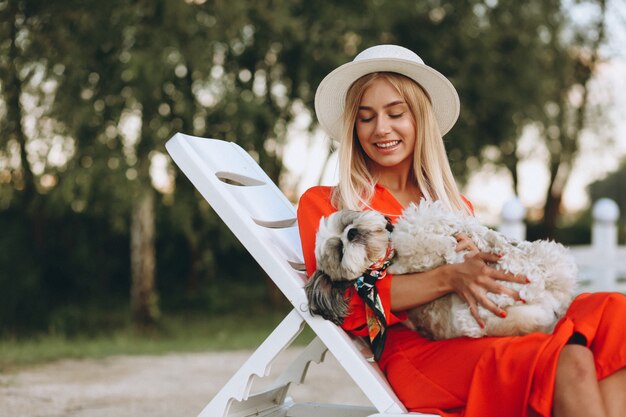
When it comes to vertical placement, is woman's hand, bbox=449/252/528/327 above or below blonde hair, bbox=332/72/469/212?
below

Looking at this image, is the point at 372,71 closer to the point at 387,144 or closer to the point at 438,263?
the point at 387,144

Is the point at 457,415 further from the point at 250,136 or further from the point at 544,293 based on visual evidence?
the point at 250,136

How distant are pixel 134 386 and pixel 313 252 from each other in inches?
114

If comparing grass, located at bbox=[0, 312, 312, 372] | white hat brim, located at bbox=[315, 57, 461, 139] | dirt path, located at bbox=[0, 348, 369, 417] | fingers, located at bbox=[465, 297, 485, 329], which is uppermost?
white hat brim, located at bbox=[315, 57, 461, 139]

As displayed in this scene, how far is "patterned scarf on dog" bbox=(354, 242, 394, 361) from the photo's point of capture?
90.4 inches

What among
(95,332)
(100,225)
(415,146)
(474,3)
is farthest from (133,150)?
(415,146)

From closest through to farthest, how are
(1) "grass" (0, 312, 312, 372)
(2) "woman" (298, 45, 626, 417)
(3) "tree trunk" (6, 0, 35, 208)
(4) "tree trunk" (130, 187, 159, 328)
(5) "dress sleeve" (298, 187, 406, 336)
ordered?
(2) "woman" (298, 45, 626, 417)
(5) "dress sleeve" (298, 187, 406, 336)
(1) "grass" (0, 312, 312, 372)
(3) "tree trunk" (6, 0, 35, 208)
(4) "tree trunk" (130, 187, 159, 328)

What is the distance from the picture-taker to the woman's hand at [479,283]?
222 centimetres

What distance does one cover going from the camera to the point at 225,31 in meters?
7.64

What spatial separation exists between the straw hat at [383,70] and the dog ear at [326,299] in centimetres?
83

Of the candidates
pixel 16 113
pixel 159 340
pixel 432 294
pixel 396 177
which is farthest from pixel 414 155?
pixel 16 113

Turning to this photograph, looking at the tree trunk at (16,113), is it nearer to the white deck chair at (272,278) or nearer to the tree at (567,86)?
the white deck chair at (272,278)

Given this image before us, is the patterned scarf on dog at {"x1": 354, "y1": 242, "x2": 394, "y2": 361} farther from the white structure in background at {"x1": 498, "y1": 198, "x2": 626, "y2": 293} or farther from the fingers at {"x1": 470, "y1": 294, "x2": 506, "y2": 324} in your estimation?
the white structure in background at {"x1": 498, "y1": 198, "x2": 626, "y2": 293}

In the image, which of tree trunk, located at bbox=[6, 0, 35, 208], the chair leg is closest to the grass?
tree trunk, located at bbox=[6, 0, 35, 208]
